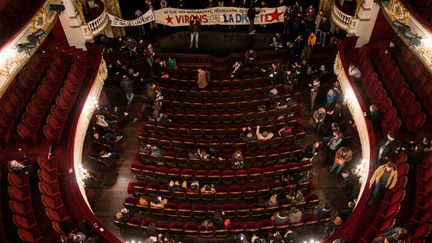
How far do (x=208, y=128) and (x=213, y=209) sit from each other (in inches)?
93.0

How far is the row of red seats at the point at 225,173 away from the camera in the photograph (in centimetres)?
951

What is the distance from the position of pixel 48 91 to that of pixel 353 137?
25.3ft

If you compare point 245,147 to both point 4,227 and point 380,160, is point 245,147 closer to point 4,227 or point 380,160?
point 380,160

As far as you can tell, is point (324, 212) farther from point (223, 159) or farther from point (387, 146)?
point (223, 159)

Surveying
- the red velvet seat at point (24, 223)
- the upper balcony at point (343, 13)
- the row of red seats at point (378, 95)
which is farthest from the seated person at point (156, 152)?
the upper balcony at point (343, 13)

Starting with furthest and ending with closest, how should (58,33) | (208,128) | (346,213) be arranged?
(58,33) < (208,128) < (346,213)

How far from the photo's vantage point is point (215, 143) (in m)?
10.1

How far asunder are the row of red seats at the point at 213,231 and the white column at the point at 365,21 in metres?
5.32

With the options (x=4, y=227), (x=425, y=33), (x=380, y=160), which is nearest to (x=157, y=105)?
(x=4, y=227)

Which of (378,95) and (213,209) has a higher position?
(378,95)

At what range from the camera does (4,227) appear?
7074 mm

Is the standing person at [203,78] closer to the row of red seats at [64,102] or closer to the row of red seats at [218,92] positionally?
the row of red seats at [218,92]

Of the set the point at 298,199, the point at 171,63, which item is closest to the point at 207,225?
the point at 298,199

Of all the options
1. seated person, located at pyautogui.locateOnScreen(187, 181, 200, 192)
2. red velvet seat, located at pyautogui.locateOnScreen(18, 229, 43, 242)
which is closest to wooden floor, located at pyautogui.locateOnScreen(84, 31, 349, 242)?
seated person, located at pyautogui.locateOnScreen(187, 181, 200, 192)
